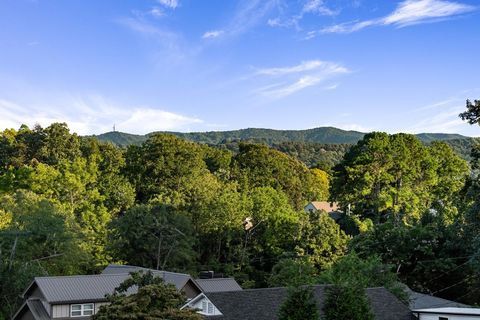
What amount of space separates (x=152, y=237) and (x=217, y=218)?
6.93 meters

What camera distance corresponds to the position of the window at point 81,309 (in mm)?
30361

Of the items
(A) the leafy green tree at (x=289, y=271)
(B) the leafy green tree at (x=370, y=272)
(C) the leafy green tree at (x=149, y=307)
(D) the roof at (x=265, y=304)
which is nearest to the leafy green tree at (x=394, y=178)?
(A) the leafy green tree at (x=289, y=271)

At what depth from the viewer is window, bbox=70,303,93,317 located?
3036 centimetres

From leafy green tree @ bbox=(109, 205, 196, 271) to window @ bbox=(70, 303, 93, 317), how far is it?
12.8m

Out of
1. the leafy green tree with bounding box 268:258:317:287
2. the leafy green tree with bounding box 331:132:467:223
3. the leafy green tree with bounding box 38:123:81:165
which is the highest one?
the leafy green tree with bounding box 38:123:81:165

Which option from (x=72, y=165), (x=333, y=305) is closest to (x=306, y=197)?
(x=72, y=165)

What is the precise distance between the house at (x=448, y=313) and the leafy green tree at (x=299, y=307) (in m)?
8.40

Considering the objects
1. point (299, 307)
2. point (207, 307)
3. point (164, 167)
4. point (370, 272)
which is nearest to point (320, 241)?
point (370, 272)

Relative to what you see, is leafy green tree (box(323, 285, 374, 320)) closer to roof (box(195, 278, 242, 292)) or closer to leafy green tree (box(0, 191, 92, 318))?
roof (box(195, 278, 242, 292))

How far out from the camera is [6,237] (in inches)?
1574

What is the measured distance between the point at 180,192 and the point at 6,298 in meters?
19.9

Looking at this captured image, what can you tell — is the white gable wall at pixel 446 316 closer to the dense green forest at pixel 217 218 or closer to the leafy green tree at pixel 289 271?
the dense green forest at pixel 217 218

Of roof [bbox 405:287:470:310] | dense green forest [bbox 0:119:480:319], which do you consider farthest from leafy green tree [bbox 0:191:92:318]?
roof [bbox 405:287:470:310]

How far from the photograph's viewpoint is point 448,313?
1084 inches
